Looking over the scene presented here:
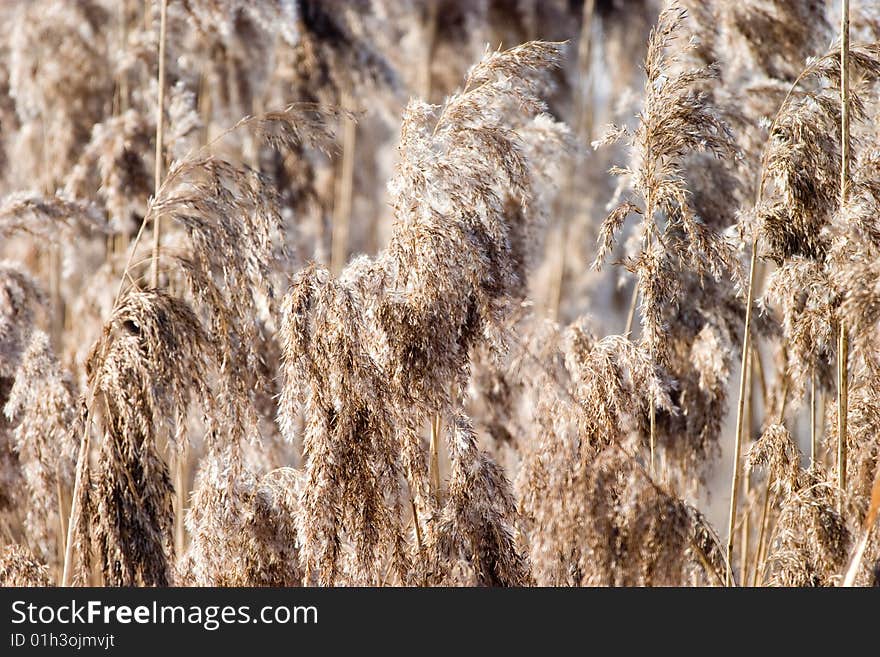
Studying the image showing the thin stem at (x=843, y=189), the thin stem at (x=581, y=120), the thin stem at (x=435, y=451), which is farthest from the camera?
the thin stem at (x=581, y=120)

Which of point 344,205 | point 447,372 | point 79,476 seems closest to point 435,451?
Result: point 447,372

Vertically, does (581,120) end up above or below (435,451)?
above

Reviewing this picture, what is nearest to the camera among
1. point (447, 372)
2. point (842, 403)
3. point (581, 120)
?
point (842, 403)

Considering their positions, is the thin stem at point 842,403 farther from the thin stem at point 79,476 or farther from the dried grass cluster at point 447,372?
the thin stem at point 79,476

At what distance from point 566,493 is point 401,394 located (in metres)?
0.62

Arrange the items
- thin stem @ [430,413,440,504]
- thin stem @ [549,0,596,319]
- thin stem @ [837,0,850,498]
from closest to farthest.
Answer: thin stem @ [837,0,850,498]
thin stem @ [430,413,440,504]
thin stem @ [549,0,596,319]

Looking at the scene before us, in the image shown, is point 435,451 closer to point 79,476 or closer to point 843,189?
point 79,476

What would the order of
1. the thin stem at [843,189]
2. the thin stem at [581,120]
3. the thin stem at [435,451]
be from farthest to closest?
the thin stem at [581,120] → the thin stem at [435,451] → the thin stem at [843,189]

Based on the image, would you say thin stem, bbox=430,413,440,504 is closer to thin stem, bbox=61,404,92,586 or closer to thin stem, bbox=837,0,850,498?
thin stem, bbox=61,404,92,586

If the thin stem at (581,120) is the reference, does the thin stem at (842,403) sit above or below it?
below

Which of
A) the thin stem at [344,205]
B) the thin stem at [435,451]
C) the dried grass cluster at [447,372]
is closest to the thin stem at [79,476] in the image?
the dried grass cluster at [447,372]

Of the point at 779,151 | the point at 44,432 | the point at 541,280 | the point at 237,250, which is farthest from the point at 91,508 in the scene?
the point at 541,280

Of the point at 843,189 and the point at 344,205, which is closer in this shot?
the point at 843,189

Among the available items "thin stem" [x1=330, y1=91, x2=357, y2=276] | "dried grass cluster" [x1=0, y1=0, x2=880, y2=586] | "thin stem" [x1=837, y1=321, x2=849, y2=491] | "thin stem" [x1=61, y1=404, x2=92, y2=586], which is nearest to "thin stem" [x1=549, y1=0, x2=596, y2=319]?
"thin stem" [x1=330, y1=91, x2=357, y2=276]
